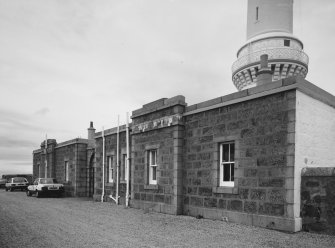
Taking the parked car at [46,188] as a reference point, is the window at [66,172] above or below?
above

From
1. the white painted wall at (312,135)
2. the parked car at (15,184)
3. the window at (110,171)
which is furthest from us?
the parked car at (15,184)

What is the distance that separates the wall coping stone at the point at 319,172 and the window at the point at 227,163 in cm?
246

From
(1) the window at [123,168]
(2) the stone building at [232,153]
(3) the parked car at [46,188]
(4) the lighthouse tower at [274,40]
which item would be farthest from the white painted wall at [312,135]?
(3) the parked car at [46,188]

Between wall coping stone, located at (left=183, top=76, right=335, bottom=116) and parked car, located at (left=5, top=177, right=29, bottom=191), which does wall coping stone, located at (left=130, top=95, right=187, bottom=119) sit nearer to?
wall coping stone, located at (left=183, top=76, right=335, bottom=116)

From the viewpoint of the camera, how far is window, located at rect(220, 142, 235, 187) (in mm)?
10328

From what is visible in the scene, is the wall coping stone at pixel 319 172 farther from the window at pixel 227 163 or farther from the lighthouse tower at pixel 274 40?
the lighthouse tower at pixel 274 40

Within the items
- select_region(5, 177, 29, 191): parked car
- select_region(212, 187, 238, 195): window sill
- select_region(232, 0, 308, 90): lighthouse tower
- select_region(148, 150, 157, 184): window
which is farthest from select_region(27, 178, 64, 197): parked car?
select_region(232, 0, 308, 90): lighthouse tower

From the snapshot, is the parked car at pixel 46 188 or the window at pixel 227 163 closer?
the window at pixel 227 163

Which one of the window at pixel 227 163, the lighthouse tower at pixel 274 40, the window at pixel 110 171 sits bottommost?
the window at pixel 110 171

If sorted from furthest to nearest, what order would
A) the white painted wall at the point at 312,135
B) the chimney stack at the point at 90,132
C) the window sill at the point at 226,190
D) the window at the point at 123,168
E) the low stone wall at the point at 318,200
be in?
1. the chimney stack at the point at 90,132
2. the window at the point at 123,168
3. the window sill at the point at 226,190
4. the white painted wall at the point at 312,135
5. the low stone wall at the point at 318,200

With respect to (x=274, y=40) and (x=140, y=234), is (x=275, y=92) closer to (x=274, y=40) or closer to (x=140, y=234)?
(x=140, y=234)

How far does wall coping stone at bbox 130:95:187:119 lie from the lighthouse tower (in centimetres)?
1119

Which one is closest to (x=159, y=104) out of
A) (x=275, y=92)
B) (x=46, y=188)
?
(x=275, y=92)

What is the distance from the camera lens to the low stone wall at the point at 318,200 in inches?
307
